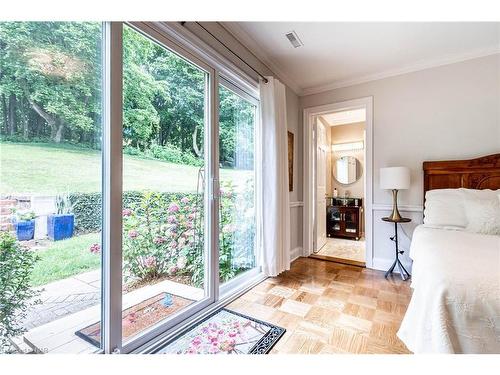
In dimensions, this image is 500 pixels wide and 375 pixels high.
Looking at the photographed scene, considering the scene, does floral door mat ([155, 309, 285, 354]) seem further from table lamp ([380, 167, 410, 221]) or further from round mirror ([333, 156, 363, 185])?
round mirror ([333, 156, 363, 185])

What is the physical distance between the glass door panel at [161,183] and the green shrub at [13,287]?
0.46 meters

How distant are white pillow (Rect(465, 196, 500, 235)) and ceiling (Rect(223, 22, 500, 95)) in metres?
1.62

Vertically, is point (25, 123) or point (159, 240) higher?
point (25, 123)

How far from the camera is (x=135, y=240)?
5.04 feet

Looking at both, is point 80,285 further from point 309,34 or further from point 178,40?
point 309,34

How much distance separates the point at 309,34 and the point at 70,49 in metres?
1.98

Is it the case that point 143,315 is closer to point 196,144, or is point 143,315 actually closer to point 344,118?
point 196,144

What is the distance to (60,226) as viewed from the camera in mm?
1177

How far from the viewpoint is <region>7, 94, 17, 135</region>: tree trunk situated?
3.36 ft

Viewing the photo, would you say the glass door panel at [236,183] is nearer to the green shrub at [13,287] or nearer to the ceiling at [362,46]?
the ceiling at [362,46]

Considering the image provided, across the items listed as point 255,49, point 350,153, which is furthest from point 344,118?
point 255,49

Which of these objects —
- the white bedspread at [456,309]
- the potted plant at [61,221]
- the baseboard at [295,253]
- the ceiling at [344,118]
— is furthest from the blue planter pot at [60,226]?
the ceiling at [344,118]

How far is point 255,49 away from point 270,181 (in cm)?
143
